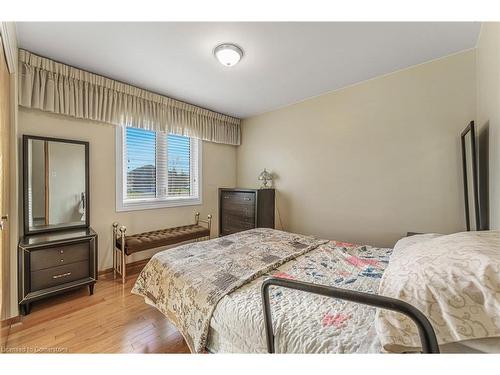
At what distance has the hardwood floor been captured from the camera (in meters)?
1.58

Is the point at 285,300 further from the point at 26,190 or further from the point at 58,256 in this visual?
the point at 26,190

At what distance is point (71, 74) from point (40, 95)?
14.7 inches

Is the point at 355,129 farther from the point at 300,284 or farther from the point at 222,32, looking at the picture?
the point at 300,284

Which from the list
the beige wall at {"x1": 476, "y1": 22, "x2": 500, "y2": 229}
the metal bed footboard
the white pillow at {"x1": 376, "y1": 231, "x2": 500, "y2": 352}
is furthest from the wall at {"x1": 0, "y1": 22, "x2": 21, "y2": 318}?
the beige wall at {"x1": 476, "y1": 22, "x2": 500, "y2": 229}

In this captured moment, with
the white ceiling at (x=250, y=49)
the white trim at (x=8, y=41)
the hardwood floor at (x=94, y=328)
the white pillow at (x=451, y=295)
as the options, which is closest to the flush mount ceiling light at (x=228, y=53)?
the white ceiling at (x=250, y=49)

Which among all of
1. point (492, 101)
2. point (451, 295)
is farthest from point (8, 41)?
point (492, 101)

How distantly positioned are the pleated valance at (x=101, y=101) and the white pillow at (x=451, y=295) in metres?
3.17

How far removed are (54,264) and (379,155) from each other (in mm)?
3660

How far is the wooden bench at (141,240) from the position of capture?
2625 mm

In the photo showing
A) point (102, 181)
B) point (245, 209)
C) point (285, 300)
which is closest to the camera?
point (285, 300)

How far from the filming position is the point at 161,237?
293cm

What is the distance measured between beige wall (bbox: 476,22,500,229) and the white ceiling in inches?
10.4

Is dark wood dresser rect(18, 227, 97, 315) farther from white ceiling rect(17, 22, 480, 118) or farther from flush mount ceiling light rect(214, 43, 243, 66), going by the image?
flush mount ceiling light rect(214, 43, 243, 66)
